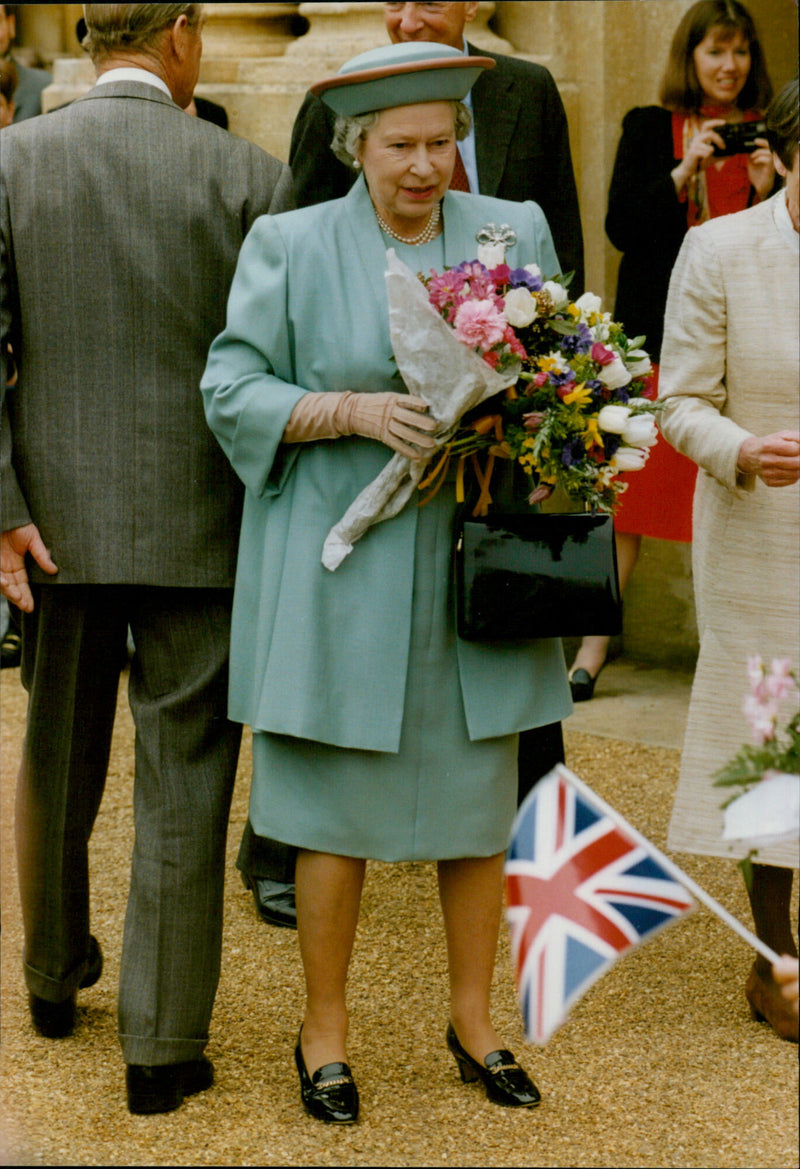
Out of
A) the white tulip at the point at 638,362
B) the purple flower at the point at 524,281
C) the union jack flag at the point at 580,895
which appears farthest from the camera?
the white tulip at the point at 638,362

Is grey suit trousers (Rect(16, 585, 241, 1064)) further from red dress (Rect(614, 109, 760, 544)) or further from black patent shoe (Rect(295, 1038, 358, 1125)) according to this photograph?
red dress (Rect(614, 109, 760, 544))

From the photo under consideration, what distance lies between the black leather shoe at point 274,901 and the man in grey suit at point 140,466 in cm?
84

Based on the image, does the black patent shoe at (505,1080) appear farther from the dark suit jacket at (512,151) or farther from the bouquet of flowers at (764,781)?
the dark suit jacket at (512,151)

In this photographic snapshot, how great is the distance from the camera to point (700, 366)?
3.55 meters

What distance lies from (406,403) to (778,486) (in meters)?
0.85

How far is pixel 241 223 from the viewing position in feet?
10.7

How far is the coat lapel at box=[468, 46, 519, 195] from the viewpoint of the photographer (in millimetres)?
4129

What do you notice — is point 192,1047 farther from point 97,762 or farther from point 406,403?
point 406,403

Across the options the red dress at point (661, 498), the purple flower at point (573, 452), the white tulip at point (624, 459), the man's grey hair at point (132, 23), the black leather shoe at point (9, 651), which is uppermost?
the man's grey hair at point (132, 23)

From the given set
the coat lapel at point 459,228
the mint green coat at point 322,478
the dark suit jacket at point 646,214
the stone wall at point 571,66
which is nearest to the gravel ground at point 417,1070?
the mint green coat at point 322,478

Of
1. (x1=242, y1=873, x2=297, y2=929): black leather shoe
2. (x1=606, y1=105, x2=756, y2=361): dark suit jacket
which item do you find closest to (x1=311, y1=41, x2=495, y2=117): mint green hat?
(x1=242, y1=873, x2=297, y2=929): black leather shoe

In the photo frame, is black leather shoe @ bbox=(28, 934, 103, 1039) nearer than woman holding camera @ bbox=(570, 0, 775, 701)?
Yes

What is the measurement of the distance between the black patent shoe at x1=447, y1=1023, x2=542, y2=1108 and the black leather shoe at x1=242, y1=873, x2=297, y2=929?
38.3 inches

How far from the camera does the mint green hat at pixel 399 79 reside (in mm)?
2996
